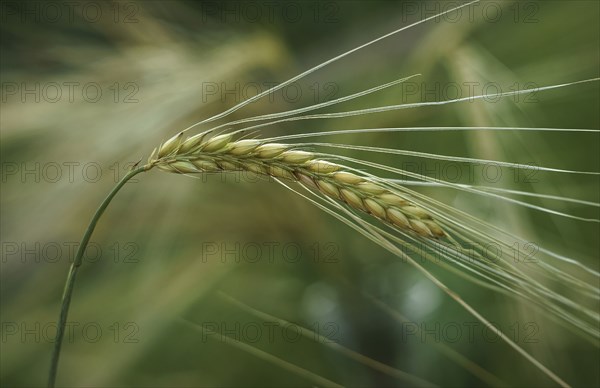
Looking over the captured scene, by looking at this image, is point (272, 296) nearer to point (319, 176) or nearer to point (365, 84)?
point (365, 84)

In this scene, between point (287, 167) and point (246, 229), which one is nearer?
point (287, 167)

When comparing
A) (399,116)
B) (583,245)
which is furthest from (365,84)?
(583,245)

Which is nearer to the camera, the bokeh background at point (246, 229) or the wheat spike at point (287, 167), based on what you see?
the wheat spike at point (287, 167)

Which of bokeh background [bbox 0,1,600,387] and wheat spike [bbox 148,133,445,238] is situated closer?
wheat spike [bbox 148,133,445,238]
